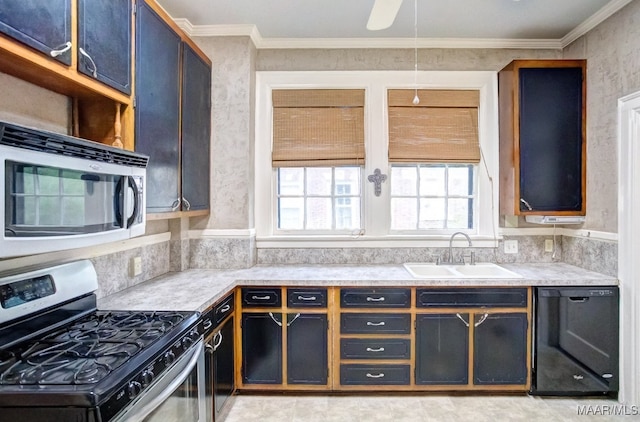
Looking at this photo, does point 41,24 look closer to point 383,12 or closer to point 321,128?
point 383,12

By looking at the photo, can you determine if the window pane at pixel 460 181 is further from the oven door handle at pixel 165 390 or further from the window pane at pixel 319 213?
the oven door handle at pixel 165 390

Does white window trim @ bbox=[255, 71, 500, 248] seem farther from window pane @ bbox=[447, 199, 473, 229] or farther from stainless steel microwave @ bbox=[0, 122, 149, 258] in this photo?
stainless steel microwave @ bbox=[0, 122, 149, 258]

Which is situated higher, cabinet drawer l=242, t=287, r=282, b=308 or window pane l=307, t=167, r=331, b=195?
window pane l=307, t=167, r=331, b=195

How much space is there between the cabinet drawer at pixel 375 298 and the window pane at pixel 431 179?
105cm

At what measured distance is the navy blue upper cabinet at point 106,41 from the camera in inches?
59.9

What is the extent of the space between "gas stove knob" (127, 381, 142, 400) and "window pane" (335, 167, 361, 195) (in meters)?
2.32

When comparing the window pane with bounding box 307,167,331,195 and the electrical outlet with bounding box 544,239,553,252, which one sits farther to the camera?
the window pane with bounding box 307,167,331,195

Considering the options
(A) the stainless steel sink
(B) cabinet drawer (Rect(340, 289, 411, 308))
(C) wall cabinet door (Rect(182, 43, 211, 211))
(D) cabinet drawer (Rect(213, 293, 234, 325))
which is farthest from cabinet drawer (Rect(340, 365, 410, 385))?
(C) wall cabinet door (Rect(182, 43, 211, 211))

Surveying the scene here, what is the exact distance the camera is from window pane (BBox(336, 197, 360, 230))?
3.29 metres

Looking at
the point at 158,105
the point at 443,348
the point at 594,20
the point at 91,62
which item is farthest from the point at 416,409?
the point at 594,20

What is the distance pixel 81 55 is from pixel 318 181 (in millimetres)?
2066

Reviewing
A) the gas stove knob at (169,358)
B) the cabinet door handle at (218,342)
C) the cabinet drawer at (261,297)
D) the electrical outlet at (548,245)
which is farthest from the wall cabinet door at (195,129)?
the electrical outlet at (548,245)

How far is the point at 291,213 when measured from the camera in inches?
130

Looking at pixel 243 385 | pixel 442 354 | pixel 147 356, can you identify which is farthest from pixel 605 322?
pixel 147 356
